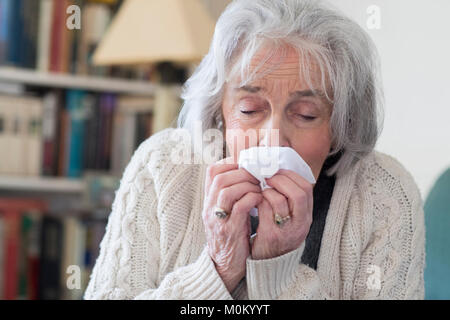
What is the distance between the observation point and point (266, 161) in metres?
0.69

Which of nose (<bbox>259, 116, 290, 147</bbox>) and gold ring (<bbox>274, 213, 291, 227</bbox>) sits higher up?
nose (<bbox>259, 116, 290, 147</bbox>)

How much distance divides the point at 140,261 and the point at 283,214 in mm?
235

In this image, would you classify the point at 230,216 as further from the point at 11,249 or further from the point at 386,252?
the point at 11,249

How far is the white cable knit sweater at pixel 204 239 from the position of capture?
79cm

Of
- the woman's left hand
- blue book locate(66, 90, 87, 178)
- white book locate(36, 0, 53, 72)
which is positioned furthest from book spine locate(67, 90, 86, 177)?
the woman's left hand

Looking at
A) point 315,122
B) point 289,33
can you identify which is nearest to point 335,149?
point 315,122

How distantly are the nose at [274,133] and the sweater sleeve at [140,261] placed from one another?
6.9 inches

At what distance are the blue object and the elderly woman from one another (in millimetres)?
222

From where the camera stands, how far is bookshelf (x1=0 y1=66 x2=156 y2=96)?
1626 millimetres

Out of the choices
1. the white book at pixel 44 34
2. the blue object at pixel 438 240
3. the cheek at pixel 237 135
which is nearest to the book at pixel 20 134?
the white book at pixel 44 34

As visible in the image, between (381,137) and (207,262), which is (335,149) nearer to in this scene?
(381,137)

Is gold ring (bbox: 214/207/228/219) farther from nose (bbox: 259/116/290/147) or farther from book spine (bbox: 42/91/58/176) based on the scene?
book spine (bbox: 42/91/58/176)

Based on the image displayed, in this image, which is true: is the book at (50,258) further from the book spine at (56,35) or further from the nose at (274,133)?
the nose at (274,133)
